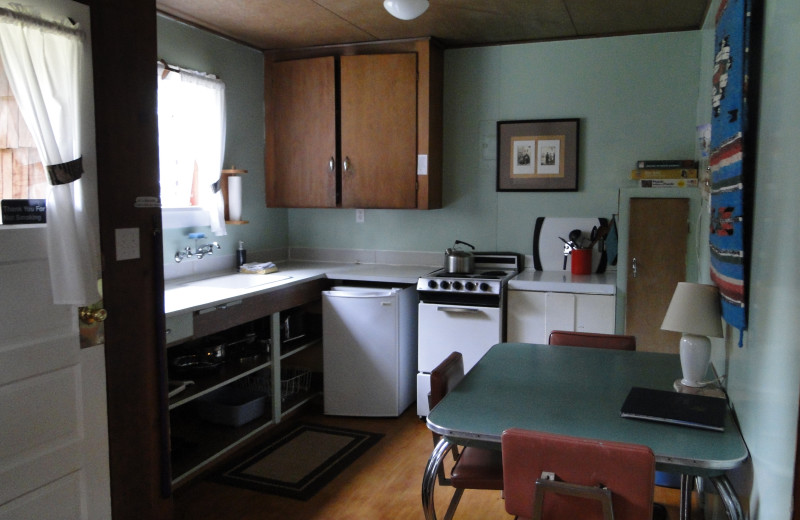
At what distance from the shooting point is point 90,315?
7.59 ft

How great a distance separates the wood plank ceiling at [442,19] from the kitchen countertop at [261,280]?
4.86 feet

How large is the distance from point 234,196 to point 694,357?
2.91 metres

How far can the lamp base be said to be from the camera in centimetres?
202

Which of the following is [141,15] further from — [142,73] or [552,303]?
[552,303]

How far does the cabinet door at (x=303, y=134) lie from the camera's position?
14.1 ft

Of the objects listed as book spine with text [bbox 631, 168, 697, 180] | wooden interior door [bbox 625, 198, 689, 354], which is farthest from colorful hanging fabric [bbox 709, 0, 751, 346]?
book spine with text [bbox 631, 168, 697, 180]

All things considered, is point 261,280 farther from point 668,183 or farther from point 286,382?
point 668,183

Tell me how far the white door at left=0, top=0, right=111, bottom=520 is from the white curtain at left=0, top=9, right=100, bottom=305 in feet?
0.14

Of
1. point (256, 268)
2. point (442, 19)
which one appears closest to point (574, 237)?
point (442, 19)

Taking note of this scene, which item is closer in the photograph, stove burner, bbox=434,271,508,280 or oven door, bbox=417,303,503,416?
oven door, bbox=417,303,503,416

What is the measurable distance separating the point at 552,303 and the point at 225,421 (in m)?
1.96

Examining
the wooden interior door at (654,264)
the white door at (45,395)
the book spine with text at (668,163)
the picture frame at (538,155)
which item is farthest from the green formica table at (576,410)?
the picture frame at (538,155)

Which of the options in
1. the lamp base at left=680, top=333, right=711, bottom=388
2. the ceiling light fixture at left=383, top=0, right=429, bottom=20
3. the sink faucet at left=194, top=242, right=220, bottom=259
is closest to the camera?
the lamp base at left=680, top=333, right=711, bottom=388

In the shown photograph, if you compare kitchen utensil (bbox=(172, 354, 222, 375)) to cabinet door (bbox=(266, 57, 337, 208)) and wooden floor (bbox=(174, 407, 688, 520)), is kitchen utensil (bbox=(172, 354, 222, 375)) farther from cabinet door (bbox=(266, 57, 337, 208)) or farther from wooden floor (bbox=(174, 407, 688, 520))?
cabinet door (bbox=(266, 57, 337, 208))
